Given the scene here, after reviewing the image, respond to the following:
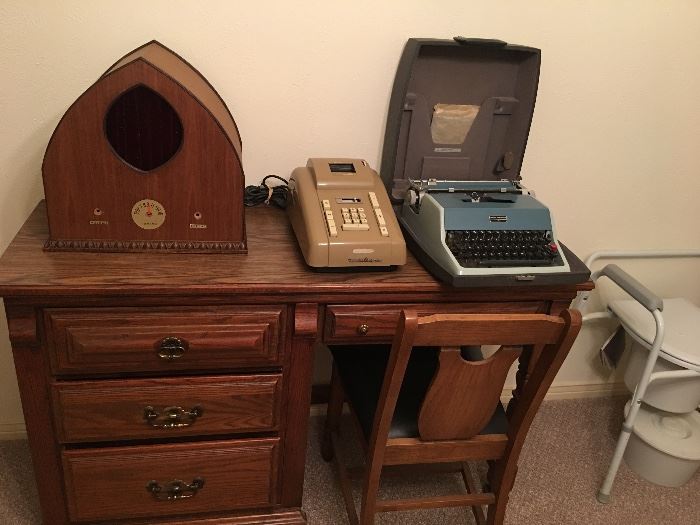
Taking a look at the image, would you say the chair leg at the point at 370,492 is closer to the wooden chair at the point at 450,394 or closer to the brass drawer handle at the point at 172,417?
the wooden chair at the point at 450,394

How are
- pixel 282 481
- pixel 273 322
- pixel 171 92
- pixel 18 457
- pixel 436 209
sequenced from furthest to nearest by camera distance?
pixel 18 457, pixel 282 481, pixel 436 209, pixel 273 322, pixel 171 92

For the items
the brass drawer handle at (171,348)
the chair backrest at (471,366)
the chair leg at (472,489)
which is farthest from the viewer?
the chair leg at (472,489)

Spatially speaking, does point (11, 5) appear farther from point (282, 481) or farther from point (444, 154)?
point (282, 481)

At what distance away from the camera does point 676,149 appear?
1805mm

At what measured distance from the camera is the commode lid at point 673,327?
1668 millimetres

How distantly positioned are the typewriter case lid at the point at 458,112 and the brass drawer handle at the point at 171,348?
0.65 meters

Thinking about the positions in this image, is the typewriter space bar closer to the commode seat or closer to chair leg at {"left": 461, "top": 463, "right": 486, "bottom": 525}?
the commode seat

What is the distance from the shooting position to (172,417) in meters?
1.32

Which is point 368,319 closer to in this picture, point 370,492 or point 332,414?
point 370,492

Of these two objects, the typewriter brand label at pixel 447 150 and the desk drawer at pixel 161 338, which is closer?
the desk drawer at pixel 161 338

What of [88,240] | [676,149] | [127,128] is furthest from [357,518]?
[676,149]

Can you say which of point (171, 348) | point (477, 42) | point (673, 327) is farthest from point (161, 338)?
point (673, 327)

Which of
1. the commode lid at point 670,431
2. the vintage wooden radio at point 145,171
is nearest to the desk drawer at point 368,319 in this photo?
the vintage wooden radio at point 145,171

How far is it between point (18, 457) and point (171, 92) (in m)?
1.22
